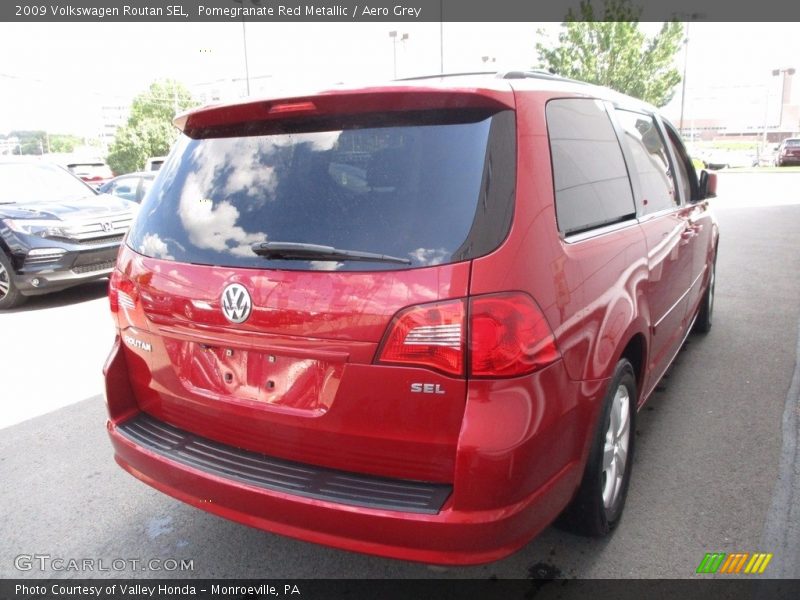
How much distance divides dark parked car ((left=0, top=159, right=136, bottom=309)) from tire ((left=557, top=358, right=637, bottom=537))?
666cm

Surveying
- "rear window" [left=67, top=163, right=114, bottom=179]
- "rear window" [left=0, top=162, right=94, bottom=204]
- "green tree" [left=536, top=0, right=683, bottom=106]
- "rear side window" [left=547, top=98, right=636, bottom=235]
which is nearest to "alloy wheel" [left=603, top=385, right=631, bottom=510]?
"rear side window" [left=547, top=98, right=636, bottom=235]

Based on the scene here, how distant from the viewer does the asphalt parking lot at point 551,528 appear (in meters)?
2.64

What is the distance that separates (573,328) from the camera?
7.04ft

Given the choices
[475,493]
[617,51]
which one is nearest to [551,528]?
[475,493]

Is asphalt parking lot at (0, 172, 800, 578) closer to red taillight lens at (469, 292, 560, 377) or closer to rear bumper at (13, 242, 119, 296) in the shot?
red taillight lens at (469, 292, 560, 377)

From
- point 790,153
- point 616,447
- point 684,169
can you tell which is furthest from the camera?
point 790,153

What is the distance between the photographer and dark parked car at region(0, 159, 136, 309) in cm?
734

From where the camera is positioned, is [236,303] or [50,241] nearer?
[236,303]

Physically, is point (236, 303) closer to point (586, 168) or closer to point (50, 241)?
→ point (586, 168)

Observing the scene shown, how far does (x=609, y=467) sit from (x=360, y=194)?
1553mm

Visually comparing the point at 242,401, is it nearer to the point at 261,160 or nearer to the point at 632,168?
the point at 261,160

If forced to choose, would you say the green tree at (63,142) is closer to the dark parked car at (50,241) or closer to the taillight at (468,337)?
the dark parked car at (50,241)

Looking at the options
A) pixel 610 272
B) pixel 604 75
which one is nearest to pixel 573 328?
pixel 610 272

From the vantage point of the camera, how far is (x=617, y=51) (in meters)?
32.5
